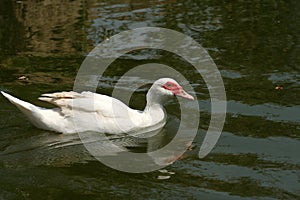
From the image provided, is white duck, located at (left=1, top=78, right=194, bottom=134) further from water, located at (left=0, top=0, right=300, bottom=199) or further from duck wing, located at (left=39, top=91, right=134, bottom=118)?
water, located at (left=0, top=0, right=300, bottom=199)

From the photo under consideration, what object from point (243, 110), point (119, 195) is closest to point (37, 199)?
point (119, 195)

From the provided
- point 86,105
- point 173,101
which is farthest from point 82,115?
point 173,101

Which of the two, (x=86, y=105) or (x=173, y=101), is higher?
(x=86, y=105)

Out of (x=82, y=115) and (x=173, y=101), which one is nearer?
(x=82, y=115)

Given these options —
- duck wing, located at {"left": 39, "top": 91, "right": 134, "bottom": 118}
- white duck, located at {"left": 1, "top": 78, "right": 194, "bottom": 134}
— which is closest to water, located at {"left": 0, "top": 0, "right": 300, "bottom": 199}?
white duck, located at {"left": 1, "top": 78, "right": 194, "bottom": 134}

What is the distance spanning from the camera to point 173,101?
33.4ft

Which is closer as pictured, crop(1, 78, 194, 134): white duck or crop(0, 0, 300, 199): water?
crop(0, 0, 300, 199): water

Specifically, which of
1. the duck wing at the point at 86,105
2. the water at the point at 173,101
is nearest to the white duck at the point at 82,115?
the duck wing at the point at 86,105

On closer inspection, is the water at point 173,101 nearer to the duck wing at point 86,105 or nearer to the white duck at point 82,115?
the white duck at point 82,115

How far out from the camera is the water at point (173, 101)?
24.1 feet

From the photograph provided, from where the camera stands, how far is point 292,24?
14.5 m

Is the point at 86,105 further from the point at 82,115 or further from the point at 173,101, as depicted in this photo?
the point at 173,101

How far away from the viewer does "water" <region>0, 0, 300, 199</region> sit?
24.1 feet

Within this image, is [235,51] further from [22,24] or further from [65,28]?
[22,24]
